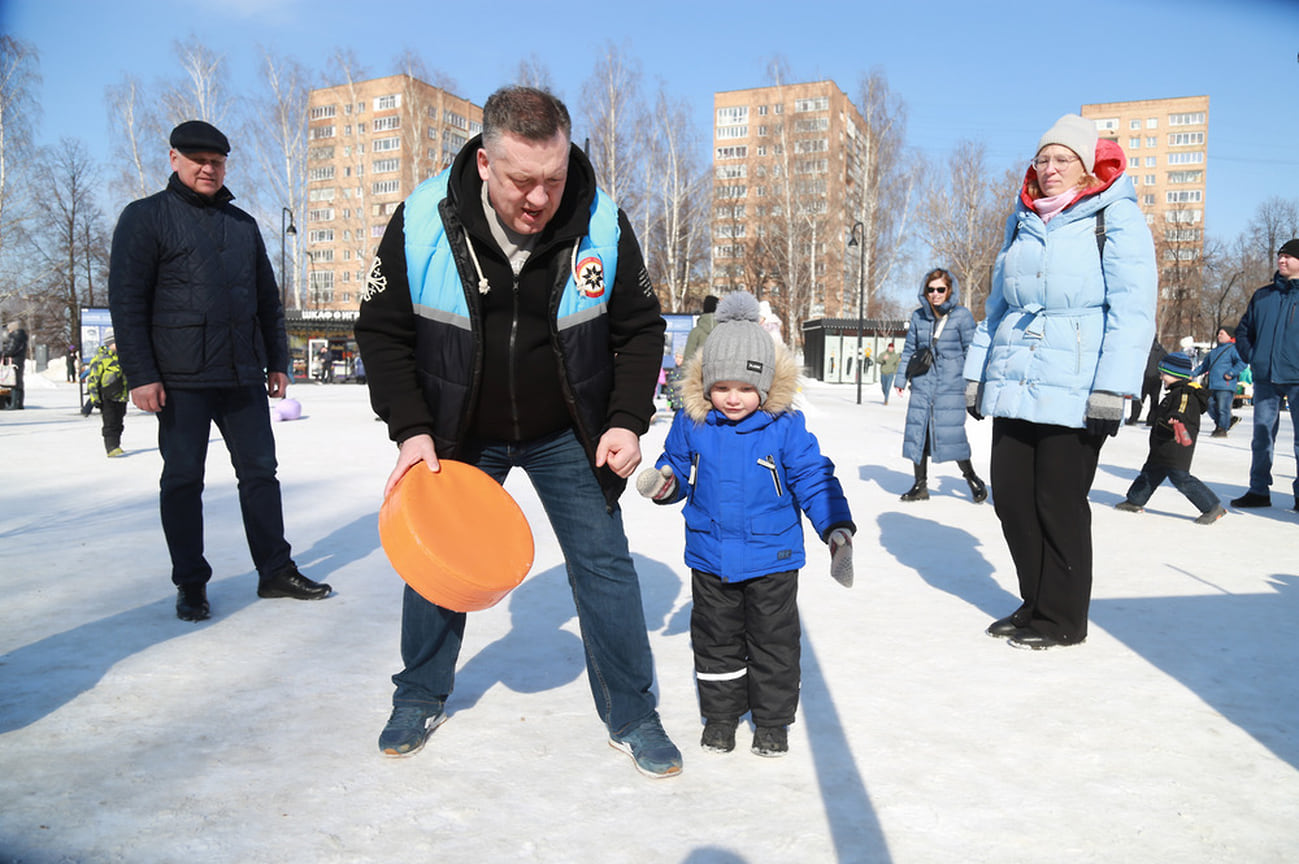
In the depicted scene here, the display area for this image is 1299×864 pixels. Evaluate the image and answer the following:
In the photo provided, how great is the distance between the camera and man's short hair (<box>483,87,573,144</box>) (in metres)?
2.24

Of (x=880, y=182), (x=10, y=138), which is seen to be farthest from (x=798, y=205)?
(x=10, y=138)

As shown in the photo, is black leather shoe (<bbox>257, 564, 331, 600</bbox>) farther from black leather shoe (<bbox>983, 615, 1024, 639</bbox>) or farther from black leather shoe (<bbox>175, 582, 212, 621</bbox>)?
black leather shoe (<bbox>983, 615, 1024, 639</bbox>)

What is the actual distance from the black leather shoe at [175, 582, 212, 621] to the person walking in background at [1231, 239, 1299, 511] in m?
7.50

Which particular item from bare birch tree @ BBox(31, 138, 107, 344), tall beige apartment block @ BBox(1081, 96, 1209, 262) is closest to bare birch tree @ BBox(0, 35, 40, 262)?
bare birch tree @ BBox(31, 138, 107, 344)

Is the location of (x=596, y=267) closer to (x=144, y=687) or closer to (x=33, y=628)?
(x=144, y=687)

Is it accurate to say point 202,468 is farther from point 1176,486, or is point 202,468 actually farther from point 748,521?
point 1176,486

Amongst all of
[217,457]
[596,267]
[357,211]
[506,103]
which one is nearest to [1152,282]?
[596,267]

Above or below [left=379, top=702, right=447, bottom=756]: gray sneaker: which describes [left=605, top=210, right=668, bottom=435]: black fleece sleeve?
above

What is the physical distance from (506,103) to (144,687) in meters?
2.27

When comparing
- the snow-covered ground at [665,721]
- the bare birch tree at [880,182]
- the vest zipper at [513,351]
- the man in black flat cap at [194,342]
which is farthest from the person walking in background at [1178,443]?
the bare birch tree at [880,182]

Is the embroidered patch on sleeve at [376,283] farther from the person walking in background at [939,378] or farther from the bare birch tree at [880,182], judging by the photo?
the bare birch tree at [880,182]

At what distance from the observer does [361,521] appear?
20.2 ft

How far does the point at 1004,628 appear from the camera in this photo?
3.79m

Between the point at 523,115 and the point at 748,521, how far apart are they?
51.6 inches
